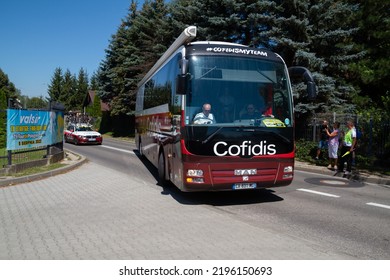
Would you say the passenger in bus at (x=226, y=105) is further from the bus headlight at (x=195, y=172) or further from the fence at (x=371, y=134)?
the fence at (x=371, y=134)

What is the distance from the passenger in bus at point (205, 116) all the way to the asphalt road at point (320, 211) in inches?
72.1

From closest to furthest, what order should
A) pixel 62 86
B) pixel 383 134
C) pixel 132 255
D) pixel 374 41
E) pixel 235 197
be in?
pixel 132 255, pixel 235 197, pixel 383 134, pixel 374 41, pixel 62 86

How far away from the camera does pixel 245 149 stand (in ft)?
21.9

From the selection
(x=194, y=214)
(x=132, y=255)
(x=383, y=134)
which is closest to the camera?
(x=132, y=255)

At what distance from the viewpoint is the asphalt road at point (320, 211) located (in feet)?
16.4

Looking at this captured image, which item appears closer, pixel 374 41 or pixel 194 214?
pixel 194 214

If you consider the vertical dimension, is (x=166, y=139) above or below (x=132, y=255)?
above

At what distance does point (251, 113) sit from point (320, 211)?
252 centimetres

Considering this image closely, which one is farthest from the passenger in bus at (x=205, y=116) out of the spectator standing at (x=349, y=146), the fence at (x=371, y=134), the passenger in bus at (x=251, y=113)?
the fence at (x=371, y=134)

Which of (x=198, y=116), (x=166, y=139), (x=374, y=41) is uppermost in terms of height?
(x=374, y=41)

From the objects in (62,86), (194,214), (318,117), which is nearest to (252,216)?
(194,214)

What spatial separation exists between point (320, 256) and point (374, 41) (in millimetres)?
18959

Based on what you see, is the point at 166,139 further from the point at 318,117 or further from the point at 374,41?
the point at 374,41

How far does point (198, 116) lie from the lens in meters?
6.59
